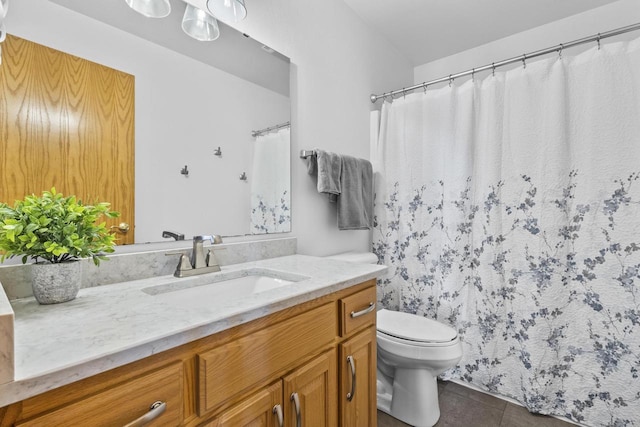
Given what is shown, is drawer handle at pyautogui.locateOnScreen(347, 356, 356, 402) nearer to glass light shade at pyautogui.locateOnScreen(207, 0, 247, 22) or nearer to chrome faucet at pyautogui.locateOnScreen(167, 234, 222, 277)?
chrome faucet at pyautogui.locateOnScreen(167, 234, 222, 277)

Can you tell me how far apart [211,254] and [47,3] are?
90 cm

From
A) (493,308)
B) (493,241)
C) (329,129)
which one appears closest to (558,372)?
(493,308)

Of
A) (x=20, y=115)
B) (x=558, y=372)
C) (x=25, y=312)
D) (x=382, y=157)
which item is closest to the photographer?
(x=25, y=312)

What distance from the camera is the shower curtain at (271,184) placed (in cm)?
143

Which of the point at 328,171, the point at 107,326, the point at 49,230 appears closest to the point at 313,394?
the point at 107,326

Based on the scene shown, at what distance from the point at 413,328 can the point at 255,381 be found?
113 cm

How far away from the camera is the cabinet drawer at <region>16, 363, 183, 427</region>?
473mm

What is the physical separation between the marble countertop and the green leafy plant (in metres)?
0.13

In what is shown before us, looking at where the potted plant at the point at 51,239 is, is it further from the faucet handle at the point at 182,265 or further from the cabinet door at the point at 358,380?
the cabinet door at the point at 358,380

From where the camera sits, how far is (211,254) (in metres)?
1.18

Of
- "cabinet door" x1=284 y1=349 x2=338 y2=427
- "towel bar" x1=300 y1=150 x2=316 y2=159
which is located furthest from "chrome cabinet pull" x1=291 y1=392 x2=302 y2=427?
"towel bar" x1=300 y1=150 x2=316 y2=159

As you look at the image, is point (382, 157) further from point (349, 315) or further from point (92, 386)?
point (92, 386)

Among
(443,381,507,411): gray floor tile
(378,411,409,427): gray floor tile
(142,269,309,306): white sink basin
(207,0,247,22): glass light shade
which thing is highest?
(207,0,247,22): glass light shade

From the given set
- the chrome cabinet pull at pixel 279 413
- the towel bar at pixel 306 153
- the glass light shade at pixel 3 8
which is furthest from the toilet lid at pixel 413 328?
the glass light shade at pixel 3 8
